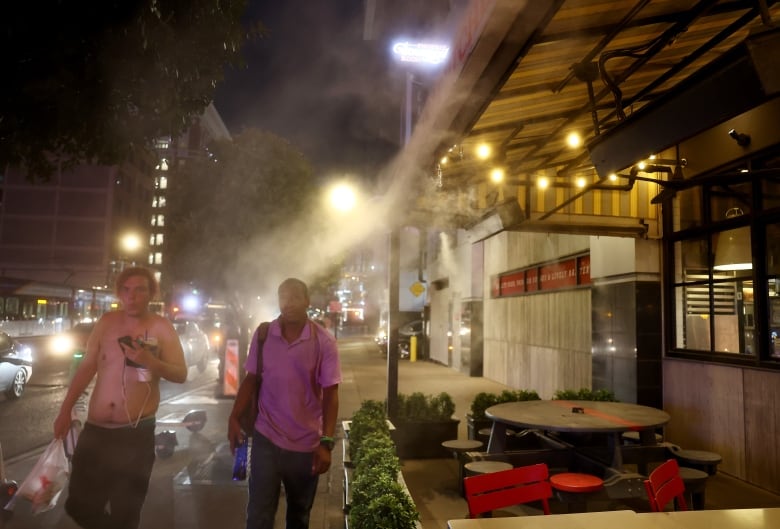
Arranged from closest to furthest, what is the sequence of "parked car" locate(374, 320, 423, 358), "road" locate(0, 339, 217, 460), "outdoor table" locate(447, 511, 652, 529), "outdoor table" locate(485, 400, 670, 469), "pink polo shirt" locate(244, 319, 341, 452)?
"outdoor table" locate(447, 511, 652, 529), "pink polo shirt" locate(244, 319, 341, 452), "outdoor table" locate(485, 400, 670, 469), "road" locate(0, 339, 217, 460), "parked car" locate(374, 320, 423, 358)

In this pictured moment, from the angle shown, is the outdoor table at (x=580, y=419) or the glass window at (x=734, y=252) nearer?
the outdoor table at (x=580, y=419)

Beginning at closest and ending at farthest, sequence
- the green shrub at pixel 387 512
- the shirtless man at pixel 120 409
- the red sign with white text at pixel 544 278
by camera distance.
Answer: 1. the green shrub at pixel 387 512
2. the shirtless man at pixel 120 409
3. the red sign with white text at pixel 544 278

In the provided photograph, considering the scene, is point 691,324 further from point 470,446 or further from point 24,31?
point 24,31

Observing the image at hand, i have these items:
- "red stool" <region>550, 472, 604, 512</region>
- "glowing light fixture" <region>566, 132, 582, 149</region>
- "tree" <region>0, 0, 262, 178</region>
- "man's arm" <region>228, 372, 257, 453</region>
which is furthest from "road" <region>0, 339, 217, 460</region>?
"glowing light fixture" <region>566, 132, 582, 149</region>

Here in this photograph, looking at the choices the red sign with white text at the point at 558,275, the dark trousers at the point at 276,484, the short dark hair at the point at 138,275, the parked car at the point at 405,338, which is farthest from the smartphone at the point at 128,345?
the parked car at the point at 405,338

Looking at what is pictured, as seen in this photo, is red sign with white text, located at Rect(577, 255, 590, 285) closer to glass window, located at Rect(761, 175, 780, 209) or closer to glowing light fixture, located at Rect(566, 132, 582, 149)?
glass window, located at Rect(761, 175, 780, 209)

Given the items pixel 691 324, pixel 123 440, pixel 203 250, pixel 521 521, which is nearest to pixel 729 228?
pixel 691 324

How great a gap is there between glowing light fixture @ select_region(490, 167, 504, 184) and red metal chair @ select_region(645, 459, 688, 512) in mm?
4025

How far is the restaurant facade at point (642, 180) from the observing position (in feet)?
11.1

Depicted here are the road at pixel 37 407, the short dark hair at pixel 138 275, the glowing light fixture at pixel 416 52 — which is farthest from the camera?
the glowing light fixture at pixel 416 52

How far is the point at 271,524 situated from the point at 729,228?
5.91m

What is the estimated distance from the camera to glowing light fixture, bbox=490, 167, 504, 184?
21.3ft

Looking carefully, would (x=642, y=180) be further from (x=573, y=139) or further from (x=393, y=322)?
(x=393, y=322)

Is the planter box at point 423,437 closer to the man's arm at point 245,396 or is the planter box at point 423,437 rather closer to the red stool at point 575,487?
the red stool at point 575,487
